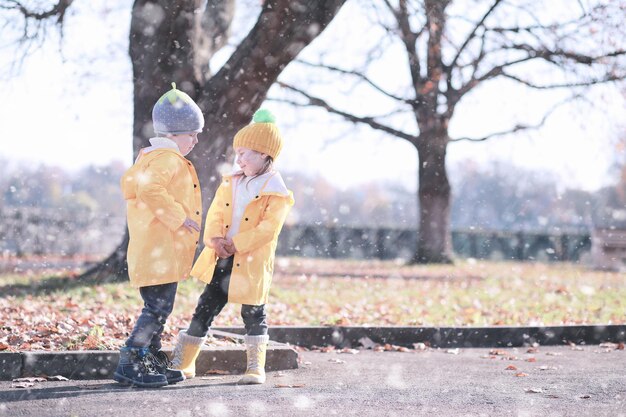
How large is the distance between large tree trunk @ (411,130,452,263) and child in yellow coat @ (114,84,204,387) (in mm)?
17253

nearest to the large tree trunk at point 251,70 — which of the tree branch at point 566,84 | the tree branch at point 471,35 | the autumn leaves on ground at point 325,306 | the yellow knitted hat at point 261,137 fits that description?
the autumn leaves on ground at point 325,306

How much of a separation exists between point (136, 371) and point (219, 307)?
Answer: 2.22ft

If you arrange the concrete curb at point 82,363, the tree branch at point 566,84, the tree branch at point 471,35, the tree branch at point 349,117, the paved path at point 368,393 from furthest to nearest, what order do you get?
the tree branch at point 349,117, the tree branch at point 471,35, the tree branch at point 566,84, the concrete curb at point 82,363, the paved path at point 368,393

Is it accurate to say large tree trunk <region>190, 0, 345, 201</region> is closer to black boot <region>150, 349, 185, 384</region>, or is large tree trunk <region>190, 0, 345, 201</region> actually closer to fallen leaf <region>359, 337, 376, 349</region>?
fallen leaf <region>359, 337, 376, 349</region>

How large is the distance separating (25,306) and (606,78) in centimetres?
1323

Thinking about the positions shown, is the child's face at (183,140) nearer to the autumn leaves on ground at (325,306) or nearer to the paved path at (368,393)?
the paved path at (368,393)

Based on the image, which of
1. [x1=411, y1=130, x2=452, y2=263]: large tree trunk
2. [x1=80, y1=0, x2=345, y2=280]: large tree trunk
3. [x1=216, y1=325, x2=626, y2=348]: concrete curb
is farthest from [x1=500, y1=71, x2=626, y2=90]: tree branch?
[x1=216, y1=325, x2=626, y2=348]: concrete curb

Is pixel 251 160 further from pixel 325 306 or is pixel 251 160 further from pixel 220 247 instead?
pixel 325 306

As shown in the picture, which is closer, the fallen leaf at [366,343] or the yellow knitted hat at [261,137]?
the yellow knitted hat at [261,137]

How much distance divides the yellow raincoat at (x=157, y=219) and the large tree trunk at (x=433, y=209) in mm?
17410

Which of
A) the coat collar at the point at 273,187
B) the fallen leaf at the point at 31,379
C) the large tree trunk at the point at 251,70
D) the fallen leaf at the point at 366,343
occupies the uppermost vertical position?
the large tree trunk at the point at 251,70

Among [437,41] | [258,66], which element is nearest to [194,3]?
[258,66]

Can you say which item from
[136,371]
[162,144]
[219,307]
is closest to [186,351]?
[219,307]

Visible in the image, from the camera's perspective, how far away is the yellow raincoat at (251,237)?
17.1 feet
